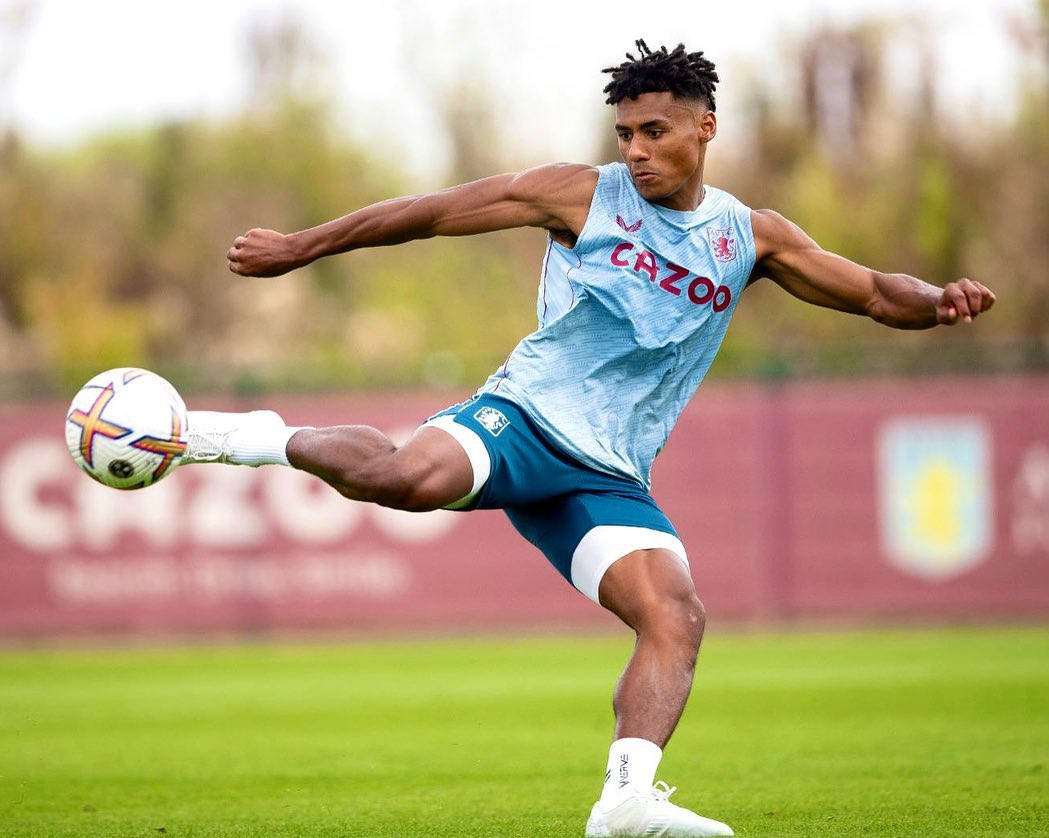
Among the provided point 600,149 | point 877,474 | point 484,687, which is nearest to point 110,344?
point 600,149

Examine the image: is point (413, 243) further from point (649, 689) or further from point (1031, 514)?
point (649, 689)

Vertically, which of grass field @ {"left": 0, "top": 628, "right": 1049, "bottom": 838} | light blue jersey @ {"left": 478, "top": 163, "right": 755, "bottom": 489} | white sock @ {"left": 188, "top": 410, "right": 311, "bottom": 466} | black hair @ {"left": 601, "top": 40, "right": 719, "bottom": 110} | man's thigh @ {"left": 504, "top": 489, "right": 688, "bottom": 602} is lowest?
grass field @ {"left": 0, "top": 628, "right": 1049, "bottom": 838}

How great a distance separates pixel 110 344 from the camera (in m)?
33.2

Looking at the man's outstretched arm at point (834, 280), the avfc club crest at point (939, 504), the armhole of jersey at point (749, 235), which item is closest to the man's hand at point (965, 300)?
the man's outstretched arm at point (834, 280)

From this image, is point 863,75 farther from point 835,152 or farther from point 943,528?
point 943,528

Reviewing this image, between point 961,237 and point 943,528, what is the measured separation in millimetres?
13199

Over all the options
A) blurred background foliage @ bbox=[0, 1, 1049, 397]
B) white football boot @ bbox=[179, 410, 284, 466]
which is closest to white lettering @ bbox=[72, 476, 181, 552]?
blurred background foliage @ bbox=[0, 1, 1049, 397]

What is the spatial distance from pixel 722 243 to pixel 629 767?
1867 millimetres

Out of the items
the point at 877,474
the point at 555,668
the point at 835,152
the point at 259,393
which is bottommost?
the point at 555,668

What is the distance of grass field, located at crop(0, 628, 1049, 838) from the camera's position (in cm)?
621

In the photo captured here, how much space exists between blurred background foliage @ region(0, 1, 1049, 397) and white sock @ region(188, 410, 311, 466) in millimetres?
14372

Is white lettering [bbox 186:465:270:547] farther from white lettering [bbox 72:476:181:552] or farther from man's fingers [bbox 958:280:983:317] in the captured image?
man's fingers [bbox 958:280:983:317]

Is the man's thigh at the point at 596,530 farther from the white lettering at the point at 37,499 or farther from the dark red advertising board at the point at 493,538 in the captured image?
the white lettering at the point at 37,499

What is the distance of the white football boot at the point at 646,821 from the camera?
5.33 meters
